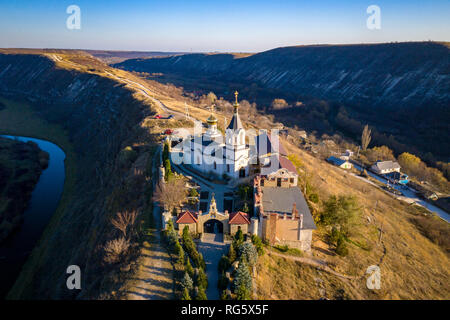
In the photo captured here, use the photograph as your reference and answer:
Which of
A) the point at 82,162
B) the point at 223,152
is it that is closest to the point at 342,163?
the point at 223,152

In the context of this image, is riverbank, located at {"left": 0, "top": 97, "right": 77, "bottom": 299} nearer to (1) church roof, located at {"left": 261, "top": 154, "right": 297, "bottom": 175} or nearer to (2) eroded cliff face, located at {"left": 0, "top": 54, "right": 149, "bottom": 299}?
(2) eroded cliff face, located at {"left": 0, "top": 54, "right": 149, "bottom": 299}

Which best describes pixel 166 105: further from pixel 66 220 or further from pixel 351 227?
pixel 351 227

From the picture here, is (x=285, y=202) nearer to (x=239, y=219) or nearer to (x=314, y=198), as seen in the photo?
(x=239, y=219)

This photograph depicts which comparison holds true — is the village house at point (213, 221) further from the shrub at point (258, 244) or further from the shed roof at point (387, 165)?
the shed roof at point (387, 165)

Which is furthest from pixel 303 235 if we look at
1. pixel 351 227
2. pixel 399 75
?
pixel 399 75

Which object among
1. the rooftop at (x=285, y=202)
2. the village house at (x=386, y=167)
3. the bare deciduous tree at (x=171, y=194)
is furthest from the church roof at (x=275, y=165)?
the village house at (x=386, y=167)

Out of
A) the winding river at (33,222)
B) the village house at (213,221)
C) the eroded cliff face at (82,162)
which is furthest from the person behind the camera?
the winding river at (33,222)
